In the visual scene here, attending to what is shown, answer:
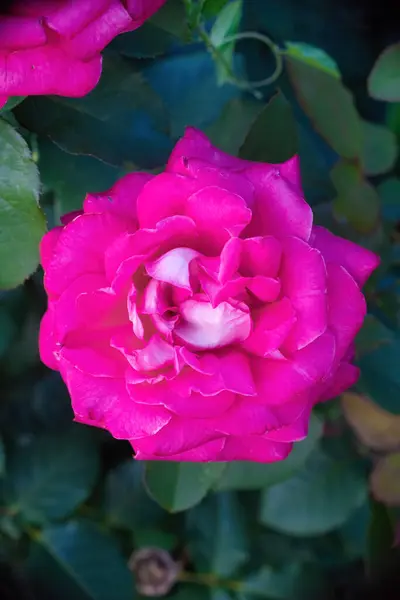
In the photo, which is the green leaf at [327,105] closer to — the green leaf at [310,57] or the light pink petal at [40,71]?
the green leaf at [310,57]

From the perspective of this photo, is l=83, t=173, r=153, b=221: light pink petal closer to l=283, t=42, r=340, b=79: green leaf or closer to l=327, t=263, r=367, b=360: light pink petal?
l=327, t=263, r=367, b=360: light pink petal

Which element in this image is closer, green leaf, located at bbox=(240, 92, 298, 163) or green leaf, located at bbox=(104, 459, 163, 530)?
green leaf, located at bbox=(240, 92, 298, 163)

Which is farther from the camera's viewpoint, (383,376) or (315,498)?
(315,498)

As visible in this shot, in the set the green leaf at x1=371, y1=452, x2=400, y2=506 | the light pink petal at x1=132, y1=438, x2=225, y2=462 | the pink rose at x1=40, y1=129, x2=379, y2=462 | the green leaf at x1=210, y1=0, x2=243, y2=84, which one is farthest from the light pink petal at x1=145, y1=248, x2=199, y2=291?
the green leaf at x1=371, y1=452, x2=400, y2=506

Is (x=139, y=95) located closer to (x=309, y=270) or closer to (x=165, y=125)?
(x=165, y=125)

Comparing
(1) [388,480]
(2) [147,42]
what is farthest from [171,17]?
(1) [388,480]

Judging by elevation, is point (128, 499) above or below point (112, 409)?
below

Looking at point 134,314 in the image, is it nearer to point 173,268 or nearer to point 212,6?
point 173,268
